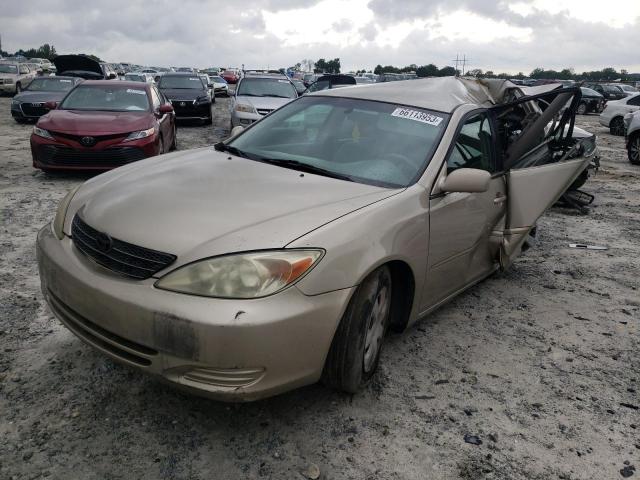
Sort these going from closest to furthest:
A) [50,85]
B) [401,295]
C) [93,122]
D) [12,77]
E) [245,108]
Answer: [401,295]
[93,122]
[245,108]
[50,85]
[12,77]

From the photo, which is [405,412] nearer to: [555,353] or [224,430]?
[224,430]

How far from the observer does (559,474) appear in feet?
8.09

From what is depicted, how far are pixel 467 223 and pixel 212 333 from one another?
197 centimetres

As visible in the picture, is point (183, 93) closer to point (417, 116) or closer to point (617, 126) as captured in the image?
point (417, 116)

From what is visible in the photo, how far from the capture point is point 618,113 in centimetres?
1845

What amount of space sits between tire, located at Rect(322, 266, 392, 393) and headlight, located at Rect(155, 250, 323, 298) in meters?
0.42

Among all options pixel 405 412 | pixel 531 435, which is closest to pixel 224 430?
pixel 405 412

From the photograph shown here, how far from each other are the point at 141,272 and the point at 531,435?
1.97 m

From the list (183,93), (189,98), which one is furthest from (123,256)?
(183,93)

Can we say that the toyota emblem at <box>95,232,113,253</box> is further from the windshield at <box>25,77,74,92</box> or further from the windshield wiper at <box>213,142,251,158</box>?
the windshield at <box>25,77,74,92</box>

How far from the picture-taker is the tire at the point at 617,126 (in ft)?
61.0

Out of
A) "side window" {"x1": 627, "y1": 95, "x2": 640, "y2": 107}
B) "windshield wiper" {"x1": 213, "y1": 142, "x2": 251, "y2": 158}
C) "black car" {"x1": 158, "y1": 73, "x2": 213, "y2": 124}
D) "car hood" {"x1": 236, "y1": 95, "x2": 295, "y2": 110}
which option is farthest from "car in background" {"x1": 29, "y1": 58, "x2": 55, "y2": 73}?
"windshield wiper" {"x1": 213, "y1": 142, "x2": 251, "y2": 158}

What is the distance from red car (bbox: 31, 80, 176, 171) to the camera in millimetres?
7609

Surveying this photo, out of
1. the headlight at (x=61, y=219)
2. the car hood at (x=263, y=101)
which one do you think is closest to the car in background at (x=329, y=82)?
the car hood at (x=263, y=101)
